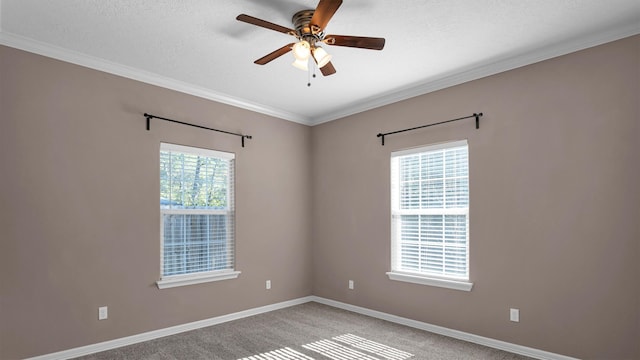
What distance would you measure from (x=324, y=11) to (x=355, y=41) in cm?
38

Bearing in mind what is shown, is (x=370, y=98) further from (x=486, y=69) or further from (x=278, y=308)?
(x=278, y=308)

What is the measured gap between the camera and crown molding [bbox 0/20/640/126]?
9.98 ft

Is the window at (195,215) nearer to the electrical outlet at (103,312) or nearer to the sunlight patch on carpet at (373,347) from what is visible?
the electrical outlet at (103,312)

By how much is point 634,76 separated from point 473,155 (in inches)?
54.2

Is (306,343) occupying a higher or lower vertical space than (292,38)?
lower

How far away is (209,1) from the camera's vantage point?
2.53m

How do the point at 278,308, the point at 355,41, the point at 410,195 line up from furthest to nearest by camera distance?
the point at 278,308
the point at 410,195
the point at 355,41

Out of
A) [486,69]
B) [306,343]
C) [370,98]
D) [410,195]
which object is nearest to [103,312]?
[306,343]

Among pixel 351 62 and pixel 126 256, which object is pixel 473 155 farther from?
pixel 126 256

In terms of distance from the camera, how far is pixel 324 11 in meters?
2.25

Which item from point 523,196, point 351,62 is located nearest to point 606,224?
point 523,196

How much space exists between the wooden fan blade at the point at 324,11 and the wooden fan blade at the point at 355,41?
0.12 meters

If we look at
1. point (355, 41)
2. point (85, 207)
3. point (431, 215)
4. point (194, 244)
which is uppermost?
point (355, 41)

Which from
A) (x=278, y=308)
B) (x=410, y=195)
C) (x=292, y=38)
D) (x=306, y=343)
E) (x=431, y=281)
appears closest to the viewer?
(x=292, y=38)
